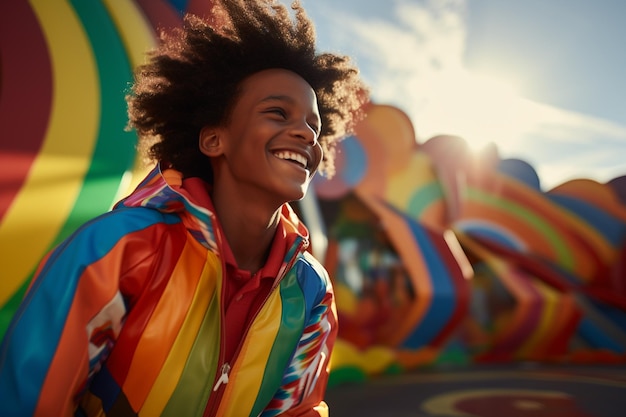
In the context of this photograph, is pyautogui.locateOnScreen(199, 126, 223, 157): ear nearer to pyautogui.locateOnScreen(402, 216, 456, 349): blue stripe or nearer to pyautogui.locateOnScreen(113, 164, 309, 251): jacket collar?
pyautogui.locateOnScreen(113, 164, 309, 251): jacket collar

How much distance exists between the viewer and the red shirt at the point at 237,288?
124 cm

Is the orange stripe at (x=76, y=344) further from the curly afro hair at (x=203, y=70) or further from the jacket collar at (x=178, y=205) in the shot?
the curly afro hair at (x=203, y=70)

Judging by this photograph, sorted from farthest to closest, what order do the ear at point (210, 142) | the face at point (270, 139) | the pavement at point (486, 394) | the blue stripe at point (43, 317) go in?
the pavement at point (486, 394) < the ear at point (210, 142) < the face at point (270, 139) < the blue stripe at point (43, 317)

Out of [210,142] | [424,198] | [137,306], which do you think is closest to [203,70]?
[210,142]

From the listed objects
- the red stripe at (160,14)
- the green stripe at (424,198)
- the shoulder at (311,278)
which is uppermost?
the red stripe at (160,14)

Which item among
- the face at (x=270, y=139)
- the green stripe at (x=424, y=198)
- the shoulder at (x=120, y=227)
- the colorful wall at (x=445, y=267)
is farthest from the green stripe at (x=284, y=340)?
the green stripe at (x=424, y=198)

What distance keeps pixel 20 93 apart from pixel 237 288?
1736 mm

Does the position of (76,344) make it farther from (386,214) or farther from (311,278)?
(386,214)

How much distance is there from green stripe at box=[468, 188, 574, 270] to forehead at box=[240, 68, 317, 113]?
5915mm

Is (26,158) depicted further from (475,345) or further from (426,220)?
(475,345)

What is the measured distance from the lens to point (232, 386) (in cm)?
118

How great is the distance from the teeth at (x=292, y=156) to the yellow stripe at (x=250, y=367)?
1.29 feet

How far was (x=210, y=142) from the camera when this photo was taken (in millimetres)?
1479

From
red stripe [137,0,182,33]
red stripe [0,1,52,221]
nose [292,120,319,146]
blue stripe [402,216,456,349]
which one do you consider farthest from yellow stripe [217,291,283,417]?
blue stripe [402,216,456,349]
